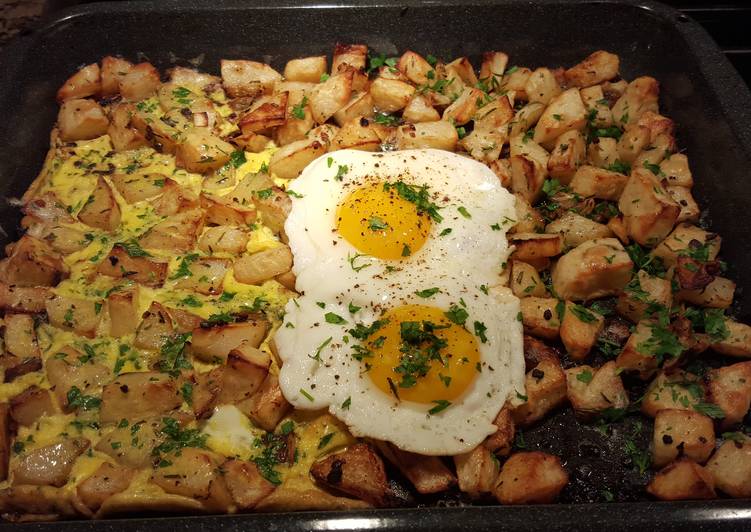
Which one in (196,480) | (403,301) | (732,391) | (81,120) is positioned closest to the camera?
(196,480)

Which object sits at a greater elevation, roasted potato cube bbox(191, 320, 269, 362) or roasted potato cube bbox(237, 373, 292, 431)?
roasted potato cube bbox(191, 320, 269, 362)

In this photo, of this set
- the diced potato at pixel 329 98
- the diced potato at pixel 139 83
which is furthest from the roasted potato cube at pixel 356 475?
the diced potato at pixel 139 83

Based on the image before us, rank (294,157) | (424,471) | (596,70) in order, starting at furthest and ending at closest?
(596,70) < (294,157) < (424,471)

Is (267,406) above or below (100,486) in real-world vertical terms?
above

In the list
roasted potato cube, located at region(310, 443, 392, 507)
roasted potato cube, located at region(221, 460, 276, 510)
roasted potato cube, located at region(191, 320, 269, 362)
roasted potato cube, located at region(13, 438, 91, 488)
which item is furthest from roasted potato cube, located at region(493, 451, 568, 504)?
roasted potato cube, located at region(13, 438, 91, 488)

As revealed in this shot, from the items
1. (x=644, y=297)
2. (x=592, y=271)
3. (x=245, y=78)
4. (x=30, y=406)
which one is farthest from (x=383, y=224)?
(x=30, y=406)

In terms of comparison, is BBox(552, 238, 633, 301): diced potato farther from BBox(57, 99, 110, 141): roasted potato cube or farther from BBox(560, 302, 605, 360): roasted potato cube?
BBox(57, 99, 110, 141): roasted potato cube

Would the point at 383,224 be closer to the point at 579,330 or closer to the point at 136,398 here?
the point at 579,330
